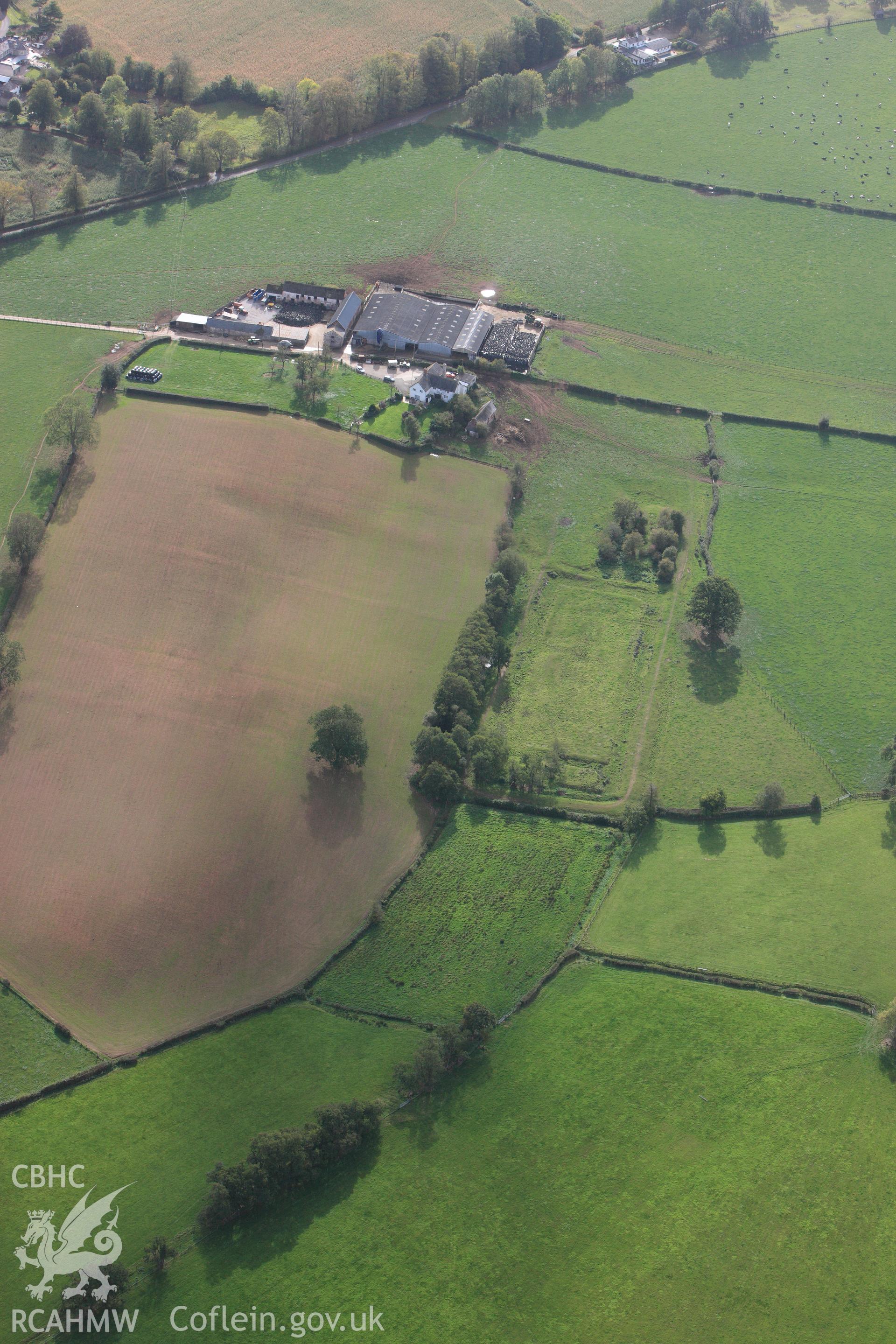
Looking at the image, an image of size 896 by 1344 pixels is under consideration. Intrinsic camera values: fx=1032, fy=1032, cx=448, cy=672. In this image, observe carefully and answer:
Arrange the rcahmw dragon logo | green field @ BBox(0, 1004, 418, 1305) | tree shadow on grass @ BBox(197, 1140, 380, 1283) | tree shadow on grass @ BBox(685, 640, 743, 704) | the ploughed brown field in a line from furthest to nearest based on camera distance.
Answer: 1. tree shadow on grass @ BBox(685, 640, 743, 704)
2. the ploughed brown field
3. green field @ BBox(0, 1004, 418, 1305)
4. tree shadow on grass @ BBox(197, 1140, 380, 1283)
5. the rcahmw dragon logo

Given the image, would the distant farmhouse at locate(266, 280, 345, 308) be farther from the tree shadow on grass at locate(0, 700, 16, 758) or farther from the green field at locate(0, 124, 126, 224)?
the tree shadow on grass at locate(0, 700, 16, 758)

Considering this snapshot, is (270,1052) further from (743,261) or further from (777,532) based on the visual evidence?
(743,261)

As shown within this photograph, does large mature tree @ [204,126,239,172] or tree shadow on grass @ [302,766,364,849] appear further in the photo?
large mature tree @ [204,126,239,172]

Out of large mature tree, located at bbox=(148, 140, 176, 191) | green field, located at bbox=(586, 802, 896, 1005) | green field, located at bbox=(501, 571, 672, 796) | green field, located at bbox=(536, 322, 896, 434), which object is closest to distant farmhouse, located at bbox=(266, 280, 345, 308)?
green field, located at bbox=(536, 322, 896, 434)

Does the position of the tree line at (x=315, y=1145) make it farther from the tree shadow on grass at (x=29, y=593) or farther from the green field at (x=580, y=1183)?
the tree shadow on grass at (x=29, y=593)

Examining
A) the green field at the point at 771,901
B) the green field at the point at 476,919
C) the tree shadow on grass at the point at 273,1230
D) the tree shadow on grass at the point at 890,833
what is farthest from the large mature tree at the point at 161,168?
the tree shadow on grass at the point at 273,1230

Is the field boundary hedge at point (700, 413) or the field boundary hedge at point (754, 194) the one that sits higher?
the field boundary hedge at point (754, 194)
